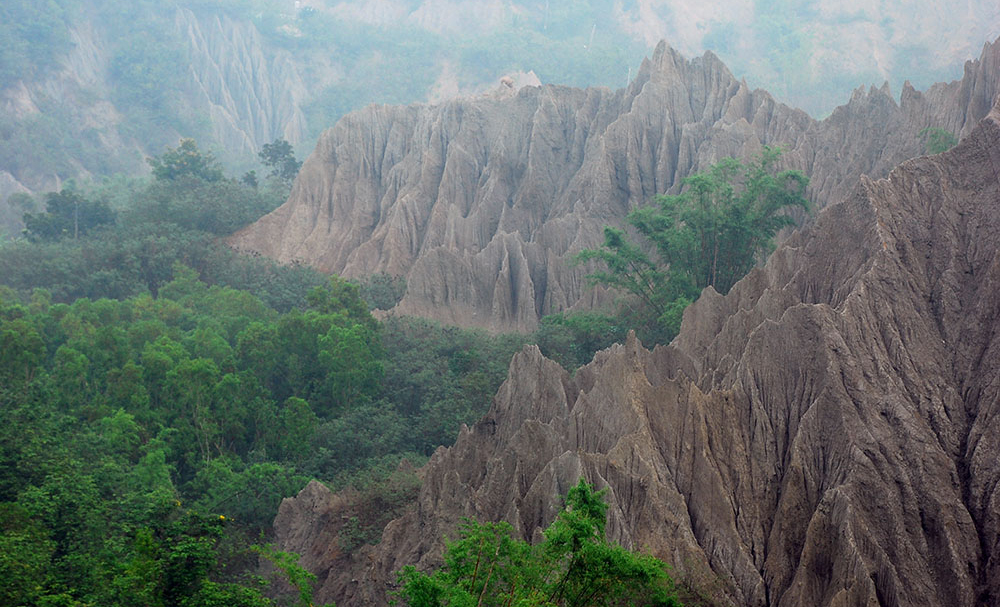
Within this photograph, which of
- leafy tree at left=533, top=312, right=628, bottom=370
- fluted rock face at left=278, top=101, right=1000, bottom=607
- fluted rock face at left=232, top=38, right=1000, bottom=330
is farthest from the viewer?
fluted rock face at left=232, top=38, right=1000, bottom=330

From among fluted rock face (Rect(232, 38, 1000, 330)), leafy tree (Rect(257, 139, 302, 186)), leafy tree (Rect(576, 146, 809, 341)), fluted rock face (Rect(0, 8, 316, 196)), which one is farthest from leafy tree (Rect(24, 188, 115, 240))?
leafy tree (Rect(576, 146, 809, 341))

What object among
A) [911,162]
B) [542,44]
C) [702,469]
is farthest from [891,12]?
[702,469]

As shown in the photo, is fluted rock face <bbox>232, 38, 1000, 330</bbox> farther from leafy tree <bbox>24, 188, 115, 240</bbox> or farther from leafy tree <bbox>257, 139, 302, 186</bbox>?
leafy tree <bbox>257, 139, 302, 186</bbox>

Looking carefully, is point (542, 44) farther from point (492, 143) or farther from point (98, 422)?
point (98, 422)

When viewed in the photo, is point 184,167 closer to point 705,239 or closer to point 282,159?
point 282,159

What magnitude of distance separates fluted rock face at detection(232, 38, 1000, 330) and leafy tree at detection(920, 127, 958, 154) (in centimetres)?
53

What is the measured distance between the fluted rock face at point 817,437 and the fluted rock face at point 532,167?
10687 mm

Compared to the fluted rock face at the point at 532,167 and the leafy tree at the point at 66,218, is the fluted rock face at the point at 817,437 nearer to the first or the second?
the fluted rock face at the point at 532,167

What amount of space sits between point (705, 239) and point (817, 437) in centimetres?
1285

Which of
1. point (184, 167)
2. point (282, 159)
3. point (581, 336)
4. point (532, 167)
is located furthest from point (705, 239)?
point (282, 159)

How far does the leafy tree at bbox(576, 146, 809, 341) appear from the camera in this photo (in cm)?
2475

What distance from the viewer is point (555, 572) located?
1105 centimetres

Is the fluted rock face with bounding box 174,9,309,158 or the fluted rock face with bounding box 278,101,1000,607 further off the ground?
the fluted rock face with bounding box 174,9,309,158

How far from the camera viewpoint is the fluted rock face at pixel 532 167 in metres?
28.0
